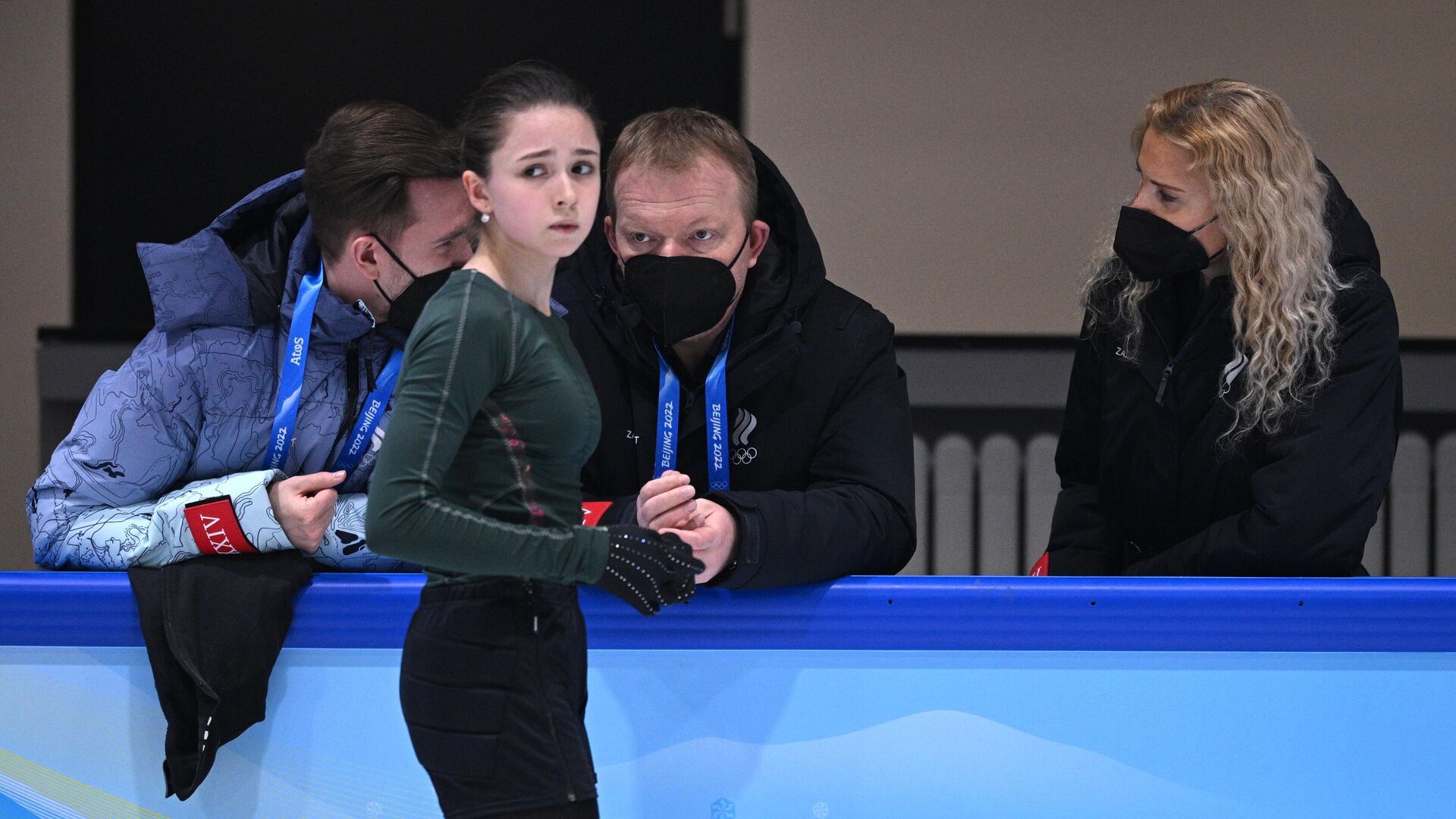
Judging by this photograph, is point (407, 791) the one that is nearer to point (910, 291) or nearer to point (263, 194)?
point (263, 194)

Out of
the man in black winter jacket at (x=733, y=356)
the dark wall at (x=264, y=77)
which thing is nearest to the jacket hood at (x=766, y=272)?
A: the man in black winter jacket at (x=733, y=356)

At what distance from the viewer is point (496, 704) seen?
1226 mm

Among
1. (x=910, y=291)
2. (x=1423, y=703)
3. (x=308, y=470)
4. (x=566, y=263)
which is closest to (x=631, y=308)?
(x=566, y=263)

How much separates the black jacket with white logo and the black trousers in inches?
38.6

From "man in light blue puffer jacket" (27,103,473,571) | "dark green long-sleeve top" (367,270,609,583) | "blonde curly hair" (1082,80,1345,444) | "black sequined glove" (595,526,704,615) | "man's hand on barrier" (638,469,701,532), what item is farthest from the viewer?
"blonde curly hair" (1082,80,1345,444)

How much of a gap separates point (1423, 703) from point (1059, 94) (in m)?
3.17

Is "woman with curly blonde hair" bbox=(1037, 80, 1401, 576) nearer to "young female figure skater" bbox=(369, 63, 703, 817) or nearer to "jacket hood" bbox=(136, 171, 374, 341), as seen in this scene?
"young female figure skater" bbox=(369, 63, 703, 817)

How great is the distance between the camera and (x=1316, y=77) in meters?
4.40

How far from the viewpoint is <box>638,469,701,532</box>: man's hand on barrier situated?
58.2 inches

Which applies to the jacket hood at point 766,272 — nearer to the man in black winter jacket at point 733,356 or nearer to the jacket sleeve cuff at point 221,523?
the man in black winter jacket at point 733,356

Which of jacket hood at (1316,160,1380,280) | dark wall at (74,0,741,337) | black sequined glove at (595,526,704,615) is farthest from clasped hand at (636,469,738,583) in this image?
dark wall at (74,0,741,337)

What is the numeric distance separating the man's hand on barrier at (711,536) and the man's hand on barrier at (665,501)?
0.01 meters

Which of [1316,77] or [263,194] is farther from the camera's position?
[1316,77]

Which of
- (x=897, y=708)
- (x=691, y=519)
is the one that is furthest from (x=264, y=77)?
(x=897, y=708)
